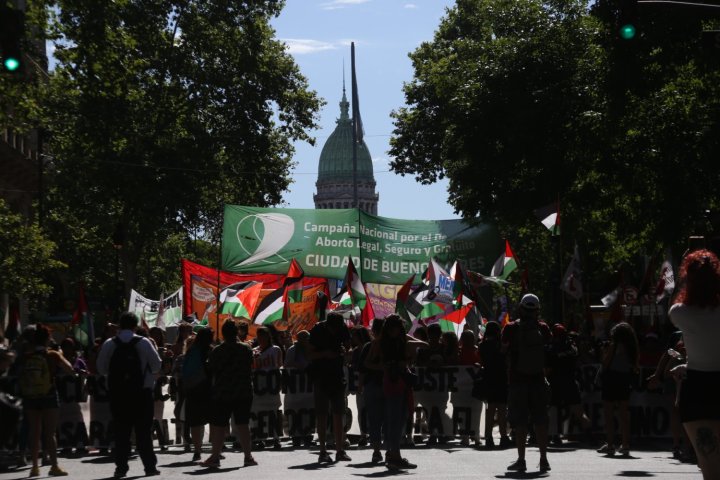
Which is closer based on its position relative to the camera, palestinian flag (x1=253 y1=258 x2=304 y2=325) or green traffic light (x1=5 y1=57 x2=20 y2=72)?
green traffic light (x1=5 y1=57 x2=20 y2=72)

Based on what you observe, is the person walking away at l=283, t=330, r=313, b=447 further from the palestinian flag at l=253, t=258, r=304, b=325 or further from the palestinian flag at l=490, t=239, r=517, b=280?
A: the palestinian flag at l=490, t=239, r=517, b=280

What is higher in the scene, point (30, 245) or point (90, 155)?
point (90, 155)

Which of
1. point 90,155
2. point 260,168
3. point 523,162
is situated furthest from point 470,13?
point 523,162

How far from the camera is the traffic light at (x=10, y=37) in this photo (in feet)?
48.8

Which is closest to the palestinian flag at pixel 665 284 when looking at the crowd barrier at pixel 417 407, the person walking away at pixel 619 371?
the crowd barrier at pixel 417 407

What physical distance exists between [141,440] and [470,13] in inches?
1770

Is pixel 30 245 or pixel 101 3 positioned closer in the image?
pixel 101 3

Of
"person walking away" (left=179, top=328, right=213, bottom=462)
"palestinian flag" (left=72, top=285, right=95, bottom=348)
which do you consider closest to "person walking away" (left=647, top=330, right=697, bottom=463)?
"person walking away" (left=179, top=328, right=213, bottom=462)

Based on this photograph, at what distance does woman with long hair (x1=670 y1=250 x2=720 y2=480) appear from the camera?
7.62m

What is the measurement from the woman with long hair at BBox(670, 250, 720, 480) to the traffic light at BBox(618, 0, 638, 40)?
7285 mm

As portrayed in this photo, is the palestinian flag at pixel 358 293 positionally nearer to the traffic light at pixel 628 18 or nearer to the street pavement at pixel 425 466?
the street pavement at pixel 425 466

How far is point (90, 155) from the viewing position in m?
51.2

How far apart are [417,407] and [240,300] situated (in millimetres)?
8050

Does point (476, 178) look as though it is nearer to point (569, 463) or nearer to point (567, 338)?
point (567, 338)
